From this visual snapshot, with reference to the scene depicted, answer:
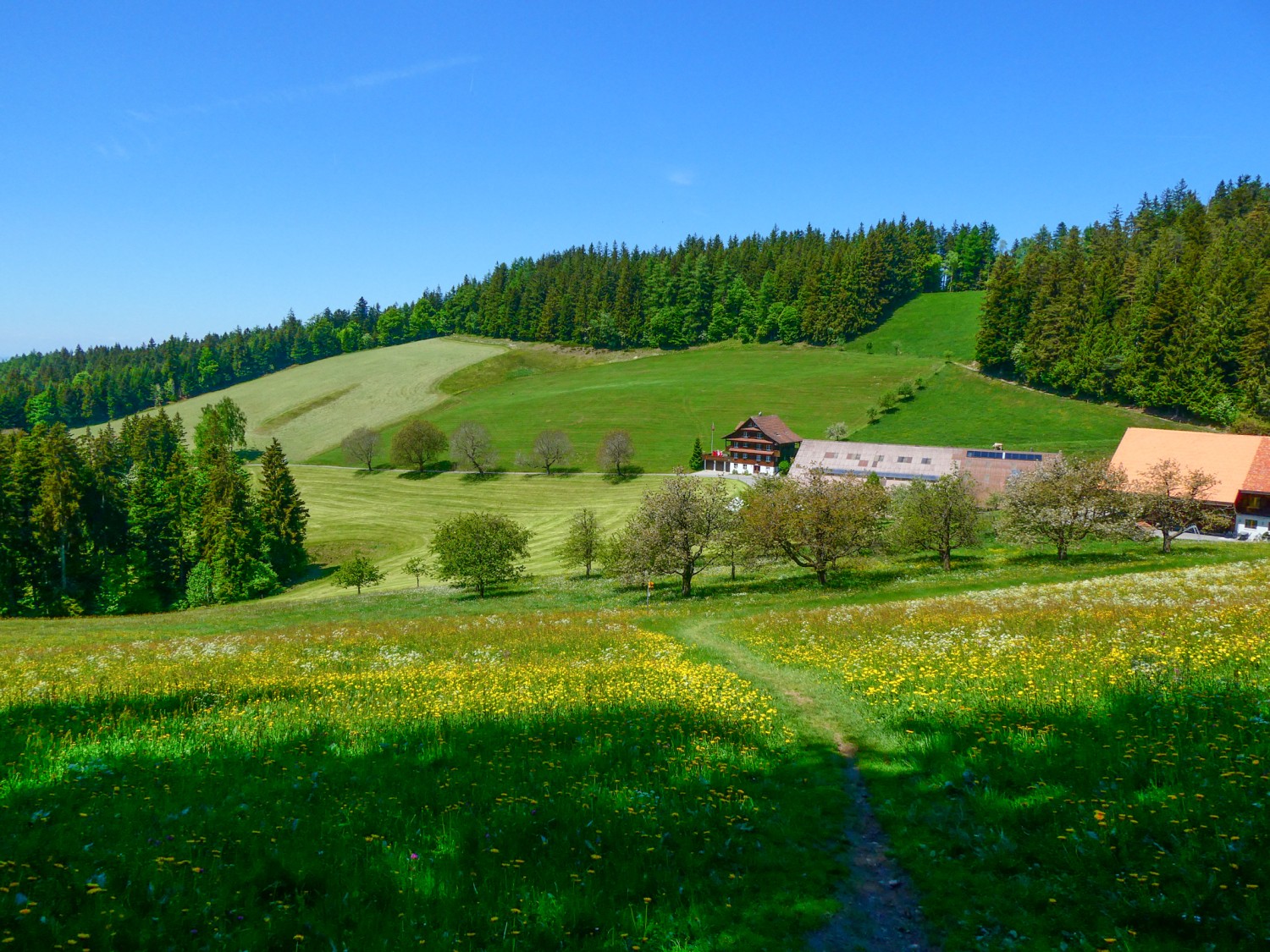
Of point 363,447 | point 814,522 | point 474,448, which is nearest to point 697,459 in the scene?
point 474,448

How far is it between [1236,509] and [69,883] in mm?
85924

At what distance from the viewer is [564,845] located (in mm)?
8383

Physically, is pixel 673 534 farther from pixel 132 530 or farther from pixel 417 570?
pixel 132 530

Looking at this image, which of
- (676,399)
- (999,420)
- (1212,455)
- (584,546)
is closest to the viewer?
(584,546)

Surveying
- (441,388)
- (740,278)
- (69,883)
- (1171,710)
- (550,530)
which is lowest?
(550,530)

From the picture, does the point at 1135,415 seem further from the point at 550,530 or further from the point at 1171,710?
the point at 1171,710

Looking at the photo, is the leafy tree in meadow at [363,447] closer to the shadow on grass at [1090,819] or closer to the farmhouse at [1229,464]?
the farmhouse at [1229,464]

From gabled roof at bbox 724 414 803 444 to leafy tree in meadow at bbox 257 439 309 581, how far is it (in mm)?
69255

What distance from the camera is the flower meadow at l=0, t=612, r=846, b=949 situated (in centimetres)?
673

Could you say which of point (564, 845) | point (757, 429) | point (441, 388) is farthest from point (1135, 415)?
point (441, 388)

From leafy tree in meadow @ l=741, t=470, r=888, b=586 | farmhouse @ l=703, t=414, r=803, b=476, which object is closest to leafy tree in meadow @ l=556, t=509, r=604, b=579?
leafy tree in meadow @ l=741, t=470, r=888, b=586

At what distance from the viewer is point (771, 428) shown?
118 m

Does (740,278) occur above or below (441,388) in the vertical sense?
above

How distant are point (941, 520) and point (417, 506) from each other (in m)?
78.2
